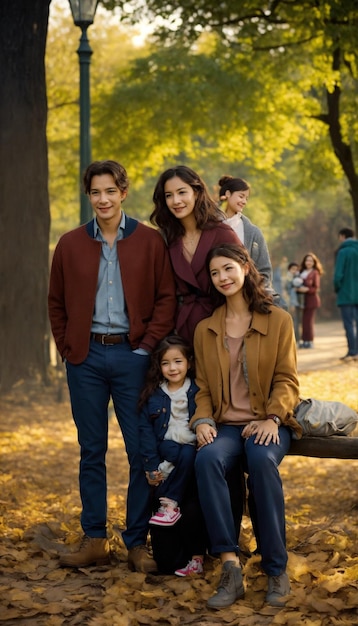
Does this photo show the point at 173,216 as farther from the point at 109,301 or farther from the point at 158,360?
the point at 158,360

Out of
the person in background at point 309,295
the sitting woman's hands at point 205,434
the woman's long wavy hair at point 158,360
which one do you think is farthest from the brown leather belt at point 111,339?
the person in background at point 309,295

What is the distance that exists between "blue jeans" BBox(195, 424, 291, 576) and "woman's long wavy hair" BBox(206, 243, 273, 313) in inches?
30.0

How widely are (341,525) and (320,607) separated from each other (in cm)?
198

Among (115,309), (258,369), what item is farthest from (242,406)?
(115,309)

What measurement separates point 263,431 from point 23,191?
7.47 metres

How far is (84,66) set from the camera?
10.8m

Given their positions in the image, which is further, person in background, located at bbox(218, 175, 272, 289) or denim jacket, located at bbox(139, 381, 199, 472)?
person in background, located at bbox(218, 175, 272, 289)

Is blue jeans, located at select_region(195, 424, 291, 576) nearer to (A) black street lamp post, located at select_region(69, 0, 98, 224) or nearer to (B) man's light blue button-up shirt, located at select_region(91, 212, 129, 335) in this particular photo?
(B) man's light blue button-up shirt, located at select_region(91, 212, 129, 335)

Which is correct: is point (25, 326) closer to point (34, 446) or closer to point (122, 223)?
point (34, 446)

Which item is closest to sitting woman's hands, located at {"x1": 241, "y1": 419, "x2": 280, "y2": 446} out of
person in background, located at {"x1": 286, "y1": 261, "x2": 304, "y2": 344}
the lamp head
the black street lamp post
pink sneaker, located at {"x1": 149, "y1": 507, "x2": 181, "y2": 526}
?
pink sneaker, located at {"x1": 149, "y1": 507, "x2": 181, "y2": 526}

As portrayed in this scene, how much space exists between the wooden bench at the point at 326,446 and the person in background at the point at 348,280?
10775 mm

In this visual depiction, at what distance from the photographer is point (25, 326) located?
12055 millimetres

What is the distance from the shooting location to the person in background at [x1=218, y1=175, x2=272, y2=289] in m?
6.53

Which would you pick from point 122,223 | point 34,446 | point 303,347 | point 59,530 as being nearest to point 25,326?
point 34,446
